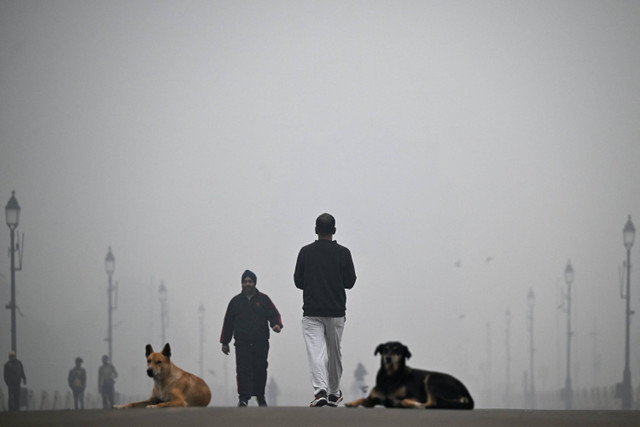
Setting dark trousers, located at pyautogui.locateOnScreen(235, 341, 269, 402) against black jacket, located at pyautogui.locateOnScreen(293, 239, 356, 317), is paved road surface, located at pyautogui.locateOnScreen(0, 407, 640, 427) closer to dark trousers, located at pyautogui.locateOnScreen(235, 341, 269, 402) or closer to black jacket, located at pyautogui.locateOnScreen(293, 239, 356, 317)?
black jacket, located at pyautogui.locateOnScreen(293, 239, 356, 317)

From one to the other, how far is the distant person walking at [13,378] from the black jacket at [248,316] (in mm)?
11296

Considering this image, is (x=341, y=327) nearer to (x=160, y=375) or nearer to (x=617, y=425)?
(x=160, y=375)

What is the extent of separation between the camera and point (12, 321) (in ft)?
95.2

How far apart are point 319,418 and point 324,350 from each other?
2003mm

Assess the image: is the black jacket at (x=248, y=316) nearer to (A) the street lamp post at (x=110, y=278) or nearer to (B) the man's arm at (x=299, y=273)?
(B) the man's arm at (x=299, y=273)

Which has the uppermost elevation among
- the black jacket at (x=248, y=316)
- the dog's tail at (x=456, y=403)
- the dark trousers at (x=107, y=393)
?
the black jacket at (x=248, y=316)

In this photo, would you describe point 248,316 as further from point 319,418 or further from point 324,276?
point 319,418

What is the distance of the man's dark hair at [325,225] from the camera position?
11.7m

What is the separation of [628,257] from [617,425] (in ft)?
95.0

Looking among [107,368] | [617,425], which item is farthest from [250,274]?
[107,368]

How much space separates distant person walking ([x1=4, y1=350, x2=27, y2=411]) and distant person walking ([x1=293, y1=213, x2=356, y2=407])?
14.3m

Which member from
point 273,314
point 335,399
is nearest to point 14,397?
point 273,314

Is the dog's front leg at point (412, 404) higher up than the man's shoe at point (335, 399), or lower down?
higher up

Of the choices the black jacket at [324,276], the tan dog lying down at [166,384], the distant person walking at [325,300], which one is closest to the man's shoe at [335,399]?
the distant person walking at [325,300]
